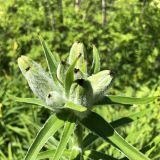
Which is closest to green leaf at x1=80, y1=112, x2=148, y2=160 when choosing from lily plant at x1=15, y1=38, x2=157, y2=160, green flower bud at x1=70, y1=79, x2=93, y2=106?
A: lily plant at x1=15, y1=38, x2=157, y2=160

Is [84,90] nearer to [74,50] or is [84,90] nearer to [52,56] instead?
[74,50]

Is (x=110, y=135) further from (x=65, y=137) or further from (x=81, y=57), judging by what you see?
(x=81, y=57)

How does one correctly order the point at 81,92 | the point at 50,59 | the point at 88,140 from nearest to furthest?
the point at 81,92 < the point at 50,59 < the point at 88,140

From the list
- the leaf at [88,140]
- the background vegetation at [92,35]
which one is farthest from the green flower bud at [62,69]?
the background vegetation at [92,35]

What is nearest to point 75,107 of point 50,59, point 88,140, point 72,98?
point 72,98

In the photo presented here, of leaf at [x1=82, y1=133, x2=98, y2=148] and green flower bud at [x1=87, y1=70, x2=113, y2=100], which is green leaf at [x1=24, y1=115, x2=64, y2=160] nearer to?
green flower bud at [x1=87, y1=70, x2=113, y2=100]

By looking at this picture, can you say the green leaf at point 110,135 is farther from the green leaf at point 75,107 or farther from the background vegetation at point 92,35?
the background vegetation at point 92,35
